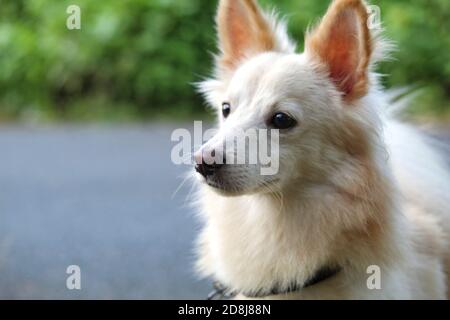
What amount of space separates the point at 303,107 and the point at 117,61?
6787 millimetres

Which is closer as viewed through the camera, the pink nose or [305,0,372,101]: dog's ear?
the pink nose

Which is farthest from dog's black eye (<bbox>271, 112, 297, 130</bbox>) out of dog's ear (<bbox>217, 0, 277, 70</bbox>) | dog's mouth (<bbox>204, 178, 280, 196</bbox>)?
dog's ear (<bbox>217, 0, 277, 70</bbox>)

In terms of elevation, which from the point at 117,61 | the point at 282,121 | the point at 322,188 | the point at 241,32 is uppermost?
the point at 117,61

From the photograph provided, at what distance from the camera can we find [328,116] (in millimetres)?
2879

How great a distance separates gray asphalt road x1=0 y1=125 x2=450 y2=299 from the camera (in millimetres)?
4250

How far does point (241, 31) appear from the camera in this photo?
3207mm

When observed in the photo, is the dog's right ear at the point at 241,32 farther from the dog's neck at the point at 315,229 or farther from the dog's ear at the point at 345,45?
the dog's neck at the point at 315,229

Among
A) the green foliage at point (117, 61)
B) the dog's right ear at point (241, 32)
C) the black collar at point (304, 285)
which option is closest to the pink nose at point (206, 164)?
the black collar at point (304, 285)

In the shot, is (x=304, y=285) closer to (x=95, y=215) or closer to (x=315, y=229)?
(x=315, y=229)

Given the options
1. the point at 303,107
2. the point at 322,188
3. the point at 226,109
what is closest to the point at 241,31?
the point at 226,109

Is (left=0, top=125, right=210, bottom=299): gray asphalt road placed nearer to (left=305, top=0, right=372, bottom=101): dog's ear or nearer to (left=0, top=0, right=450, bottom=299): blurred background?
(left=0, top=0, right=450, bottom=299): blurred background

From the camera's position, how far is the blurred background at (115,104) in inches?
219

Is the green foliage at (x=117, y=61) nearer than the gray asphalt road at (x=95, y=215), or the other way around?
the gray asphalt road at (x=95, y=215)

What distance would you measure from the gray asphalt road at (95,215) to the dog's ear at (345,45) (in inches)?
38.5
